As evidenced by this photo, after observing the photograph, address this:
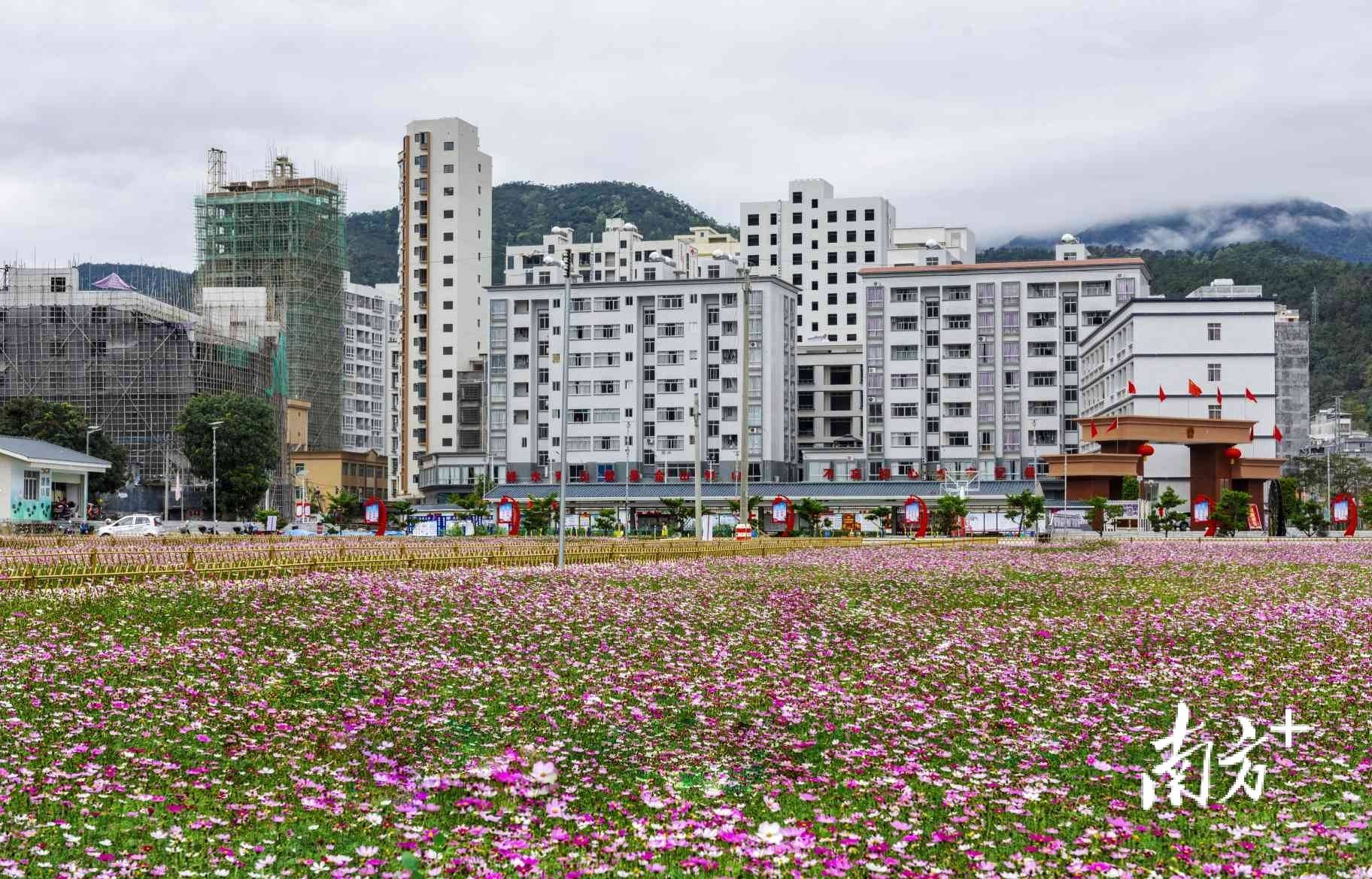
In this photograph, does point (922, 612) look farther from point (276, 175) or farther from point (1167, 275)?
point (1167, 275)

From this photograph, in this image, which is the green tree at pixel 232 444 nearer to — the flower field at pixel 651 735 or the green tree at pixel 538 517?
the green tree at pixel 538 517

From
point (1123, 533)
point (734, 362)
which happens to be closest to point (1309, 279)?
point (734, 362)

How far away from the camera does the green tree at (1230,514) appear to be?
2933 inches

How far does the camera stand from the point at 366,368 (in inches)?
7052

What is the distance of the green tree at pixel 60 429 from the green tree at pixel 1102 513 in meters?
62.7

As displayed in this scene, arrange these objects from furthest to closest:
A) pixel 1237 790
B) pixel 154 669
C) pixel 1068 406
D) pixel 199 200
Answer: pixel 199 200, pixel 1068 406, pixel 154 669, pixel 1237 790

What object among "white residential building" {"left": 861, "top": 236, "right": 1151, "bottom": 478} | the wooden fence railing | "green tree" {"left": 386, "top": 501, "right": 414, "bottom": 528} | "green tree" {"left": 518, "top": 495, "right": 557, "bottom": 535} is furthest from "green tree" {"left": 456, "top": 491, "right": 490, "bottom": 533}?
"white residential building" {"left": 861, "top": 236, "right": 1151, "bottom": 478}

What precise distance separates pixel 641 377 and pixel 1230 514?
5382 cm

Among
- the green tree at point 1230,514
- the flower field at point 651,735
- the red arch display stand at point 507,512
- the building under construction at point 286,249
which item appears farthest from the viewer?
the building under construction at point 286,249

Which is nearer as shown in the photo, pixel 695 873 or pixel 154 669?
pixel 695 873

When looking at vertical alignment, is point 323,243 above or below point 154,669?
above

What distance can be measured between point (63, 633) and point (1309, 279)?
182 metres

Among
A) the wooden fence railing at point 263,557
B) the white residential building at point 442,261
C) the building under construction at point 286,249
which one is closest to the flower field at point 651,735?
the wooden fence railing at point 263,557

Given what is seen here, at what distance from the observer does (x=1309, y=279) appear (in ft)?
580
